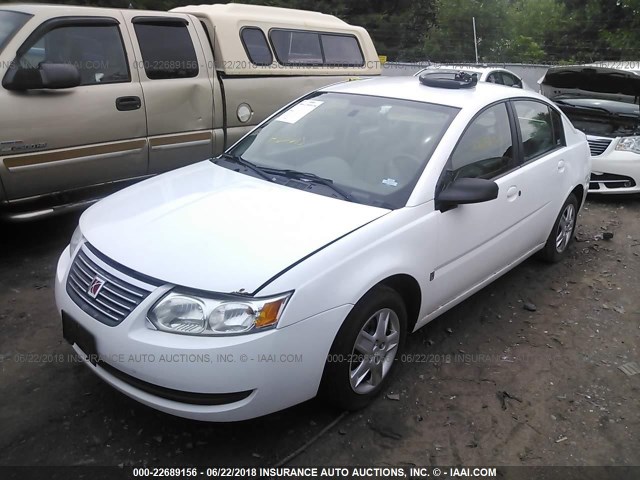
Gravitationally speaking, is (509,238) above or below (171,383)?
below

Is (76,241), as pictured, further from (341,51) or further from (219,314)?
(341,51)

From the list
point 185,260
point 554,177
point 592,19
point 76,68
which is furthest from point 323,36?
point 592,19

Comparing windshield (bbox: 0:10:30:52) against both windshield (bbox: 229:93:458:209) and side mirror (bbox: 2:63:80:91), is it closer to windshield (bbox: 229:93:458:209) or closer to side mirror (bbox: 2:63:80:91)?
side mirror (bbox: 2:63:80:91)

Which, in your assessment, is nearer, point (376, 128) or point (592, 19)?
point (376, 128)

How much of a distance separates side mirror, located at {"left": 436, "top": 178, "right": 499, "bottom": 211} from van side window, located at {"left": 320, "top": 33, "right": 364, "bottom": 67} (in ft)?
14.1

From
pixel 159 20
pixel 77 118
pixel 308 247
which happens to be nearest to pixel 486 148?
pixel 308 247

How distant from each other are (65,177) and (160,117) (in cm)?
104

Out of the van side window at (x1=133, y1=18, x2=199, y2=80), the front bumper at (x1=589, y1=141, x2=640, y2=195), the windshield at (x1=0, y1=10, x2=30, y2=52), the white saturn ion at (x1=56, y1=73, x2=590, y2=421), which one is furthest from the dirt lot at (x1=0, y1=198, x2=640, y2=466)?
the front bumper at (x1=589, y1=141, x2=640, y2=195)

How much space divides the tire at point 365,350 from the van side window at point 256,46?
393cm

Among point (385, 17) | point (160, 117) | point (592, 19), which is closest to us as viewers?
point (160, 117)

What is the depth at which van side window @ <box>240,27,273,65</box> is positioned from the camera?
588 cm

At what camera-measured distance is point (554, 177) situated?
169 inches

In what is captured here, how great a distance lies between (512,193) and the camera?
372 cm

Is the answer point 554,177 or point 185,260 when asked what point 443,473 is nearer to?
point 185,260
